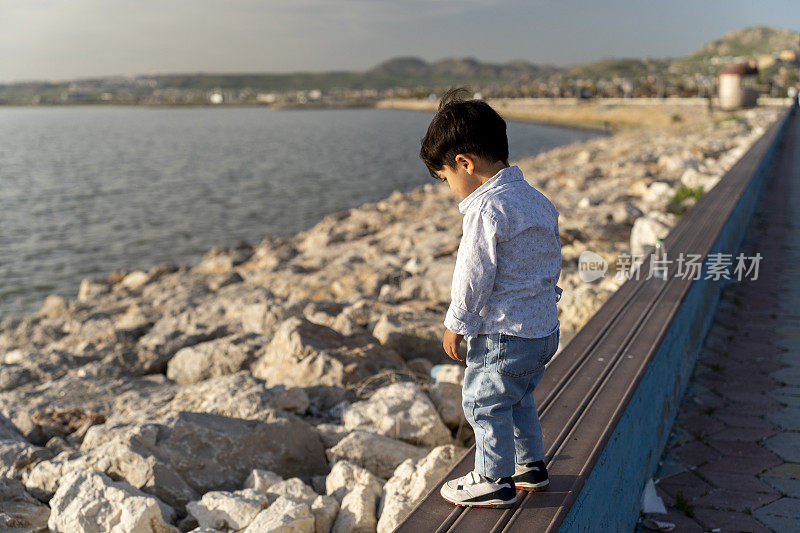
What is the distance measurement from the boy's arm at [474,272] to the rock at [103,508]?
4.37ft

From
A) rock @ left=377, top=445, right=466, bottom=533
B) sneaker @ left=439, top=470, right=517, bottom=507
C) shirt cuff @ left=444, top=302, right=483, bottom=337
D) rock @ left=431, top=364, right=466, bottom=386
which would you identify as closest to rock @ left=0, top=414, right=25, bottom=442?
rock @ left=377, top=445, right=466, bottom=533

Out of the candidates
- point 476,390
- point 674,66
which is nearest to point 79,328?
point 476,390

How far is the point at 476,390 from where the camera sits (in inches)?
71.0

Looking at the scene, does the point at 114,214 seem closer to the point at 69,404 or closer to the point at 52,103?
the point at 69,404

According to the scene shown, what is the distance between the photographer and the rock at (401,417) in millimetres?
3123

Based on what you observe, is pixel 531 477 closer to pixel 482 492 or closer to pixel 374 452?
pixel 482 492

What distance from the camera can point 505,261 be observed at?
1.74 metres

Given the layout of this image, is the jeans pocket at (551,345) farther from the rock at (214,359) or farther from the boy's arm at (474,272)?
the rock at (214,359)

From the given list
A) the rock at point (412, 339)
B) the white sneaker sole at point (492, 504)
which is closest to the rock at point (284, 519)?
the white sneaker sole at point (492, 504)

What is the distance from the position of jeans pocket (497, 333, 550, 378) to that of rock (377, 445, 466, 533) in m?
0.67

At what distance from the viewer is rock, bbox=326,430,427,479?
289 cm

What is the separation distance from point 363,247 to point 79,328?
442cm

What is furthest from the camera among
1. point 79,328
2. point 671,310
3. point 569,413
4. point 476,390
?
point 79,328

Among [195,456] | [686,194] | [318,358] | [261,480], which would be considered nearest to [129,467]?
[195,456]
